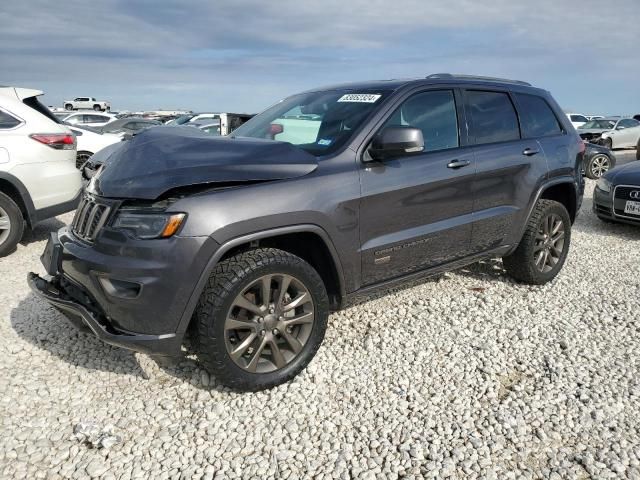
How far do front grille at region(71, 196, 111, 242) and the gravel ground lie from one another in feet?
2.97

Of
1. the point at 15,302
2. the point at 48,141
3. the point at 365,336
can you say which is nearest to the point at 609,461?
the point at 365,336

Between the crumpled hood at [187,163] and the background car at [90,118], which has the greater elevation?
the crumpled hood at [187,163]

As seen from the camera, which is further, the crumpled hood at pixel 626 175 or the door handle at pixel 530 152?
the crumpled hood at pixel 626 175

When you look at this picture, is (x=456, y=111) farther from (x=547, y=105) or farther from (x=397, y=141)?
(x=547, y=105)

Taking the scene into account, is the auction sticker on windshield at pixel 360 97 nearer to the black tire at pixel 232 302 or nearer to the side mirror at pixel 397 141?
the side mirror at pixel 397 141

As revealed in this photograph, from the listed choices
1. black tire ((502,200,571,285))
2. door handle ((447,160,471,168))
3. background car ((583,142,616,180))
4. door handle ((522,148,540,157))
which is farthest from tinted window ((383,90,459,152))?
background car ((583,142,616,180))

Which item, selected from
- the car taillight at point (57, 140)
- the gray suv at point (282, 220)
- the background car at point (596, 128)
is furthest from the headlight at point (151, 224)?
the background car at point (596, 128)

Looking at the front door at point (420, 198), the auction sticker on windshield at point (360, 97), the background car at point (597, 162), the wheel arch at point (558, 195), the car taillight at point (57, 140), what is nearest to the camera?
the front door at point (420, 198)

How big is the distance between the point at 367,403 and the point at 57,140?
475 centimetres

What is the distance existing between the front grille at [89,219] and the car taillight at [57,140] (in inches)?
121

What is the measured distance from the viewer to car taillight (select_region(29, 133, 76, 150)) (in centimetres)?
549

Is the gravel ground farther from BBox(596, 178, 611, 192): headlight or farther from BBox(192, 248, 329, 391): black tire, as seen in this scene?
BBox(596, 178, 611, 192): headlight

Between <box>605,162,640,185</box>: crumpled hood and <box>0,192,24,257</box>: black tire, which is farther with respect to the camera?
<box>605,162,640,185</box>: crumpled hood

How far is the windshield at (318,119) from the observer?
3206 millimetres
